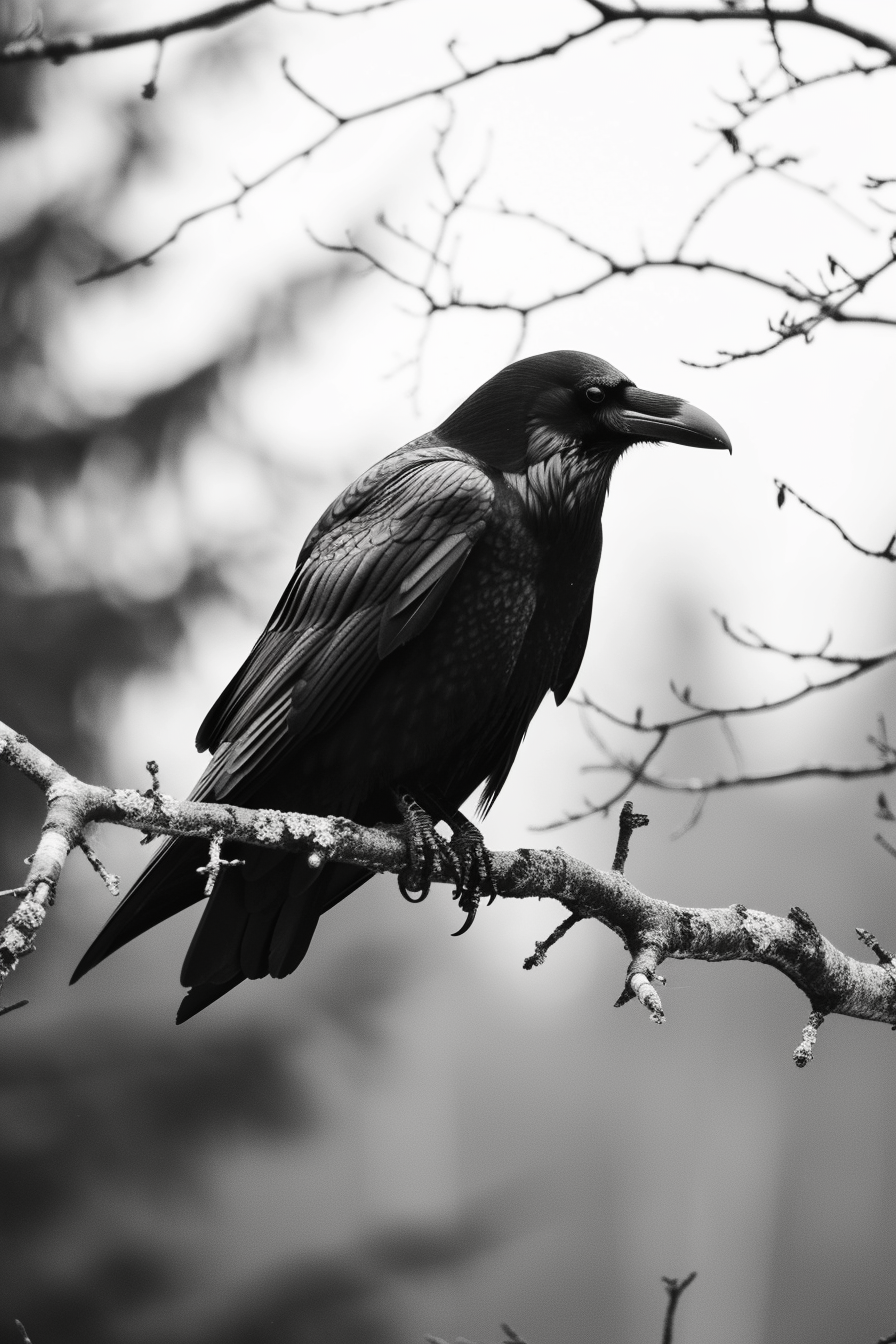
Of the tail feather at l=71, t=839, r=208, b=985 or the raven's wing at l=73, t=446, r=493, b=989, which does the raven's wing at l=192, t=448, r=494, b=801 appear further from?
the tail feather at l=71, t=839, r=208, b=985

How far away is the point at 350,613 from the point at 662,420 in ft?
3.69

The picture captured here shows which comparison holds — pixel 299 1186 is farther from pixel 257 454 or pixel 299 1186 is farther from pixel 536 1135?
pixel 536 1135

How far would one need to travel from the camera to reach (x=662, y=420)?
4.00 metres

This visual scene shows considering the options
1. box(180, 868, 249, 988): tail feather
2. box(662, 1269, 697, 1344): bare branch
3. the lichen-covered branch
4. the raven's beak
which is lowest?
box(662, 1269, 697, 1344): bare branch

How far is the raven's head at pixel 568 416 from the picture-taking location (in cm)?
400

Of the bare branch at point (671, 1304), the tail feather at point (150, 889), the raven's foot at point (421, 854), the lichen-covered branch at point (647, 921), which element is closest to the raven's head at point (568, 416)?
the raven's foot at point (421, 854)

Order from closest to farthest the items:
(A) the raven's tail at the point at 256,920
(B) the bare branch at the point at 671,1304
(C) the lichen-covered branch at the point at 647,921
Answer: (B) the bare branch at the point at 671,1304 → (C) the lichen-covered branch at the point at 647,921 → (A) the raven's tail at the point at 256,920

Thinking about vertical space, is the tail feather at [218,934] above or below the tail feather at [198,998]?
above

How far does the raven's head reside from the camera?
400 cm

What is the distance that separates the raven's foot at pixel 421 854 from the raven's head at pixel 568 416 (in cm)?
114

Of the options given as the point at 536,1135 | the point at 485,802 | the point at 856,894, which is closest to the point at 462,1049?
the point at 536,1135

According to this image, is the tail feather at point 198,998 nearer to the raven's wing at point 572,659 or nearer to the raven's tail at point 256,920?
the raven's tail at point 256,920

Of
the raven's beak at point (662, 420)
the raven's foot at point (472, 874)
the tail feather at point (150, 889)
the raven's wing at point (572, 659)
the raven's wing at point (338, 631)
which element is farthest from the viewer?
the raven's wing at point (572, 659)

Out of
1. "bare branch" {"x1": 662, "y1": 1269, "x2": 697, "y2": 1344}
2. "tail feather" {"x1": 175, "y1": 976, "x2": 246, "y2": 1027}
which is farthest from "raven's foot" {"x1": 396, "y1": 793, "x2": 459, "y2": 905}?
"bare branch" {"x1": 662, "y1": 1269, "x2": 697, "y2": 1344}
